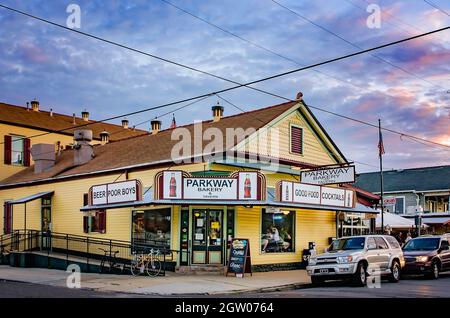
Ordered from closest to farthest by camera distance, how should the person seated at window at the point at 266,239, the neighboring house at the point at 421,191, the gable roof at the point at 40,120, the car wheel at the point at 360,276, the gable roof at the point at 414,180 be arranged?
the car wheel at the point at 360,276 → the person seated at window at the point at 266,239 → the gable roof at the point at 40,120 → the neighboring house at the point at 421,191 → the gable roof at the point at 414,180

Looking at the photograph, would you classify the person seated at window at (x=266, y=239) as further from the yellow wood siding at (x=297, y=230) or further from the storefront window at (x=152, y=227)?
the storefront window at (x=152, y=227)

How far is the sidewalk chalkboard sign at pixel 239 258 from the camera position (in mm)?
22531

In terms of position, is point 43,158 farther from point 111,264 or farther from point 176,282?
point 176,282

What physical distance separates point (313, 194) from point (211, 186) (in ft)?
16.8

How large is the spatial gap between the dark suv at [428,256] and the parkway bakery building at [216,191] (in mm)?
3664

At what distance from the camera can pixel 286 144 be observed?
1079 inches

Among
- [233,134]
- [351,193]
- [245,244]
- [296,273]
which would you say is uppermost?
[233,134]

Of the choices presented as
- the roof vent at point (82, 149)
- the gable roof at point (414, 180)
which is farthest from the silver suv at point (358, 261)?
the gable roof at point (414, 180)

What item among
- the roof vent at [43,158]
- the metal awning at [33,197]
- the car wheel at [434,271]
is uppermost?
the roof vent at [43,158]
